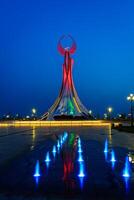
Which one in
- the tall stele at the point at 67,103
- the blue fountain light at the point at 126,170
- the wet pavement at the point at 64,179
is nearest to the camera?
the wet pavement at the point at 64,179

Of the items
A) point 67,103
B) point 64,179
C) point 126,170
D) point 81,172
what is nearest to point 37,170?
point 81,172

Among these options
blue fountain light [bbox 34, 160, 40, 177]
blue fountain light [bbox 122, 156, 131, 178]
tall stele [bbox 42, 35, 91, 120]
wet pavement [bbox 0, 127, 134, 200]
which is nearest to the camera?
wet pavement [bbox 0, 127, 134, 200]

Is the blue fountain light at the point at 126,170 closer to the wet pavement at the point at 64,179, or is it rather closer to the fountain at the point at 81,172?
the wet pavement at the point at 64,179

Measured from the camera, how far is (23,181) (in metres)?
10.5

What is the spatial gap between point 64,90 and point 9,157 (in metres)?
71.4

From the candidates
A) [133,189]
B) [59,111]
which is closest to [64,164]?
[133,189]

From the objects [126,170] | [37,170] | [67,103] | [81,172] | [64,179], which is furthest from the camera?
[67,103]

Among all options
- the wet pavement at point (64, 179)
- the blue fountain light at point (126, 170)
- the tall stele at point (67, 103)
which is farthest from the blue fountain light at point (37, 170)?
the tall stele at point (67, 103)

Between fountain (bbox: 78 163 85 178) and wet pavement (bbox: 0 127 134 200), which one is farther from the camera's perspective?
fountain (bbox: 78 163 85 178)

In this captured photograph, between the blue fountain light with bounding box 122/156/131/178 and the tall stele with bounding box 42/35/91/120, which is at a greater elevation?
the tall stele with bounding box 42/35/91/120

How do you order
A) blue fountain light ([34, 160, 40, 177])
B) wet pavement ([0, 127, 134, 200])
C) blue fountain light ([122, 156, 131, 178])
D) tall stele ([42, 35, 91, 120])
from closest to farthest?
wet pavement ([0, 127, 134, 200]), blue fountain light ([122, 156, 131, 178]), blue fountain light ([34, 160, 40, 177]), tall stele ([42, 35, 91, 120])

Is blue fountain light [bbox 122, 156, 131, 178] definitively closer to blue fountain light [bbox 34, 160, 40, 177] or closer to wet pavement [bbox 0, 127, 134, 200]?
wet pavement [bbox 0, 127, 134, 200]

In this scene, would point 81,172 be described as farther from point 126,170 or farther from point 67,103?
point 67,103

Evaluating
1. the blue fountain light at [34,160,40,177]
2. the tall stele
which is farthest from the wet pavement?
the tall stele
